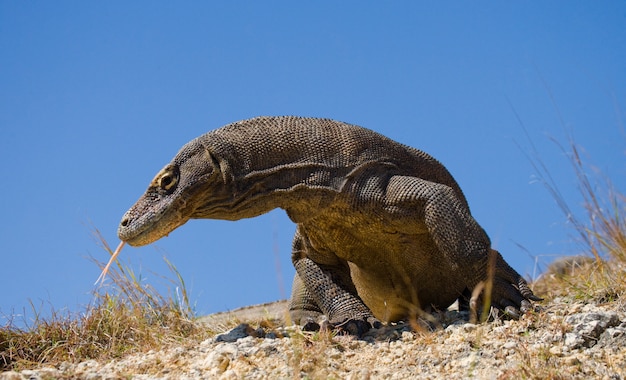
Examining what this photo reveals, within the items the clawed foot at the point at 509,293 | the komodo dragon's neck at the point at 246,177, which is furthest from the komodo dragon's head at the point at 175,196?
the clawed foot at the point at 509,293

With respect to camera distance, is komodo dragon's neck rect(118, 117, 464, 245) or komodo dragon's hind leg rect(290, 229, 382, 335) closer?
komodo dragon's neck rect(118, 117, 464, 245)

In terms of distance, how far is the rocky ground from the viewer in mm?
5711

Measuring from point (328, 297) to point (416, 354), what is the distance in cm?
149

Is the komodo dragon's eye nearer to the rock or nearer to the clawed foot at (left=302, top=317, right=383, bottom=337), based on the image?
the clawed foot at (left=302, top=317, right=383, bottom=337)

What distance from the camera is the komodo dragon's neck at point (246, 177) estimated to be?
274 inches

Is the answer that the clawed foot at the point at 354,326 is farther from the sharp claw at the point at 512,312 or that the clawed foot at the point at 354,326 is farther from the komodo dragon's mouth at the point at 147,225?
the komodo dragon's mouth at the point at 147,225

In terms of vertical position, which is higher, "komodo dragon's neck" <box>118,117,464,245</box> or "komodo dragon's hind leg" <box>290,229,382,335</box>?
"komodo dragon's neck" <box>118,117,464,245</box>

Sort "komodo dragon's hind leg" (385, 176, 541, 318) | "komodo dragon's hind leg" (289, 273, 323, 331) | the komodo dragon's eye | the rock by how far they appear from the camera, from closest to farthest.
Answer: the rock → "komodo dragon's hind leg" (385, 176, 541, 318) → the komodo dragon's eye → "komodo dragon's hind leg" (289, 273, 323, 331)

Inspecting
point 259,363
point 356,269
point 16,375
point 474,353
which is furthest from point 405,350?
point 16,375

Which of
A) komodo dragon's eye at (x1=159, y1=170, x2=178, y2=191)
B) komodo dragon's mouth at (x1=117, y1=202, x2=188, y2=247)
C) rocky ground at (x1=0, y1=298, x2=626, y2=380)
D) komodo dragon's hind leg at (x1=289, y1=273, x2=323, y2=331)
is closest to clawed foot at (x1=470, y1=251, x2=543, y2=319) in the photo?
rocky ground at (x1=0, y1=298, x2=626, y2=380)

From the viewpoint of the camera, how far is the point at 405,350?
649 centimetres

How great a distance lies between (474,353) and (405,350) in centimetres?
65

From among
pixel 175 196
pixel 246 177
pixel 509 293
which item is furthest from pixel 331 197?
pixel 509 293

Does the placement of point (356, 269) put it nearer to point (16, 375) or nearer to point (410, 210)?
point (410, 210)
